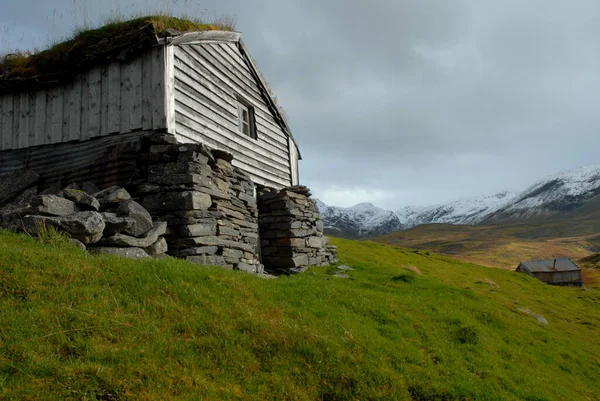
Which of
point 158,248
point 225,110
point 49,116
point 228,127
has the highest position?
point 225,110

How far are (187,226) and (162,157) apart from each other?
7.29ft

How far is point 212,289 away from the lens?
7371mm

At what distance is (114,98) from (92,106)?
0.87 m

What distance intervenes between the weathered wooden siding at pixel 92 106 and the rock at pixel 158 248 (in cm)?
349

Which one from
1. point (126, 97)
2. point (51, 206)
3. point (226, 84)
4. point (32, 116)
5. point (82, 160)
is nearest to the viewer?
point (51, 206)

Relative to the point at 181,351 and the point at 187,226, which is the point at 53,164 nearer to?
the point at 187,226

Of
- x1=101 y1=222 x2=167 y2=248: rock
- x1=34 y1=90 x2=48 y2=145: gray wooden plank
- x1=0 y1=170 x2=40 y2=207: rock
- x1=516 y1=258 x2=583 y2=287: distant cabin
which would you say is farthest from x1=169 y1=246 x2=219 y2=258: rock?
x1=516 y1=258 x2=583 y2=287: distant cabin

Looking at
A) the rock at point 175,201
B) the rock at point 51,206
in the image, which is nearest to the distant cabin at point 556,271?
the rock at point 175,201

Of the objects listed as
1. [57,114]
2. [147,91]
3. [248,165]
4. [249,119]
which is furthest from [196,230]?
[249,119]

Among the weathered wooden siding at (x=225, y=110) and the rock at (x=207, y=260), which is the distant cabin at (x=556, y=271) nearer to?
the weathered wooden siding at (x=225, y=110)

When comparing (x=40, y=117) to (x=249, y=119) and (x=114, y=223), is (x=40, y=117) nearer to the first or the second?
(x=114, y=223)

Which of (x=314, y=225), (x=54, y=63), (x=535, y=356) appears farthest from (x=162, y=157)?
(x=535, y=356)

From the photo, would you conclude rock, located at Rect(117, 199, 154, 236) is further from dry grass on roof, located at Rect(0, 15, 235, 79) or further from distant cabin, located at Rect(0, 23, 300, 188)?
dry grass on roof, located at Rect(0, 15, 235, 79)

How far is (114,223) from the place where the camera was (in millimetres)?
8508
